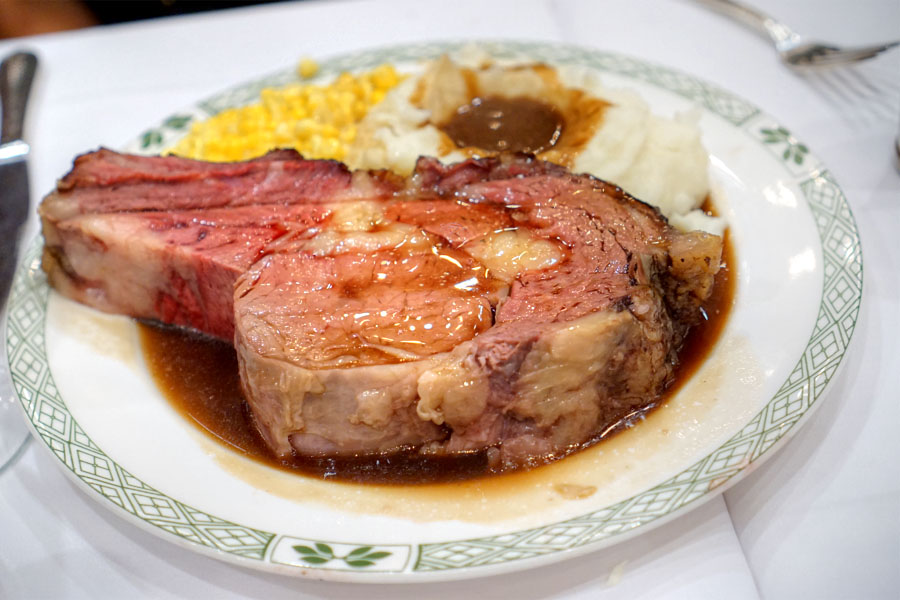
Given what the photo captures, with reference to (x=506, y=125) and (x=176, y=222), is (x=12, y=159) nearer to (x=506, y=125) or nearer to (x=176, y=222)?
(x=176, y=222)

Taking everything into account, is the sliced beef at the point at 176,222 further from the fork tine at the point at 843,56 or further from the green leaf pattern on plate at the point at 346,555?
the fork tine at the point at 843,56

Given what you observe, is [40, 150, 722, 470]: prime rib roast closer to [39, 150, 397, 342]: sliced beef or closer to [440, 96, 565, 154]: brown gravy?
[39, 150, 397, 342]: sliced beef

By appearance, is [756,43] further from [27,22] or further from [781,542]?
[27,22]

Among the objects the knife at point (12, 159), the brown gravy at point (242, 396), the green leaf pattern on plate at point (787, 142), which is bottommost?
the brown gravy at point (242, 396)

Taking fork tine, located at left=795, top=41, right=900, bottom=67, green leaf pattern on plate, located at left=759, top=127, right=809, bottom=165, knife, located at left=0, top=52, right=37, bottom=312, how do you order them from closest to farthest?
green leaf pattern on plate, located at left=759, top=127, right=809, bottom=165 → knife, located at left=0, top=52, right=37, bottom=312 → fork tine, located at left=795, top=41, right=900, bottom=67

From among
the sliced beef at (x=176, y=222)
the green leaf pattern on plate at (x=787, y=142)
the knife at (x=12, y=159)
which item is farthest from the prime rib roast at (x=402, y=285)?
the green leaf pattern on plate at (x=787, y=142)

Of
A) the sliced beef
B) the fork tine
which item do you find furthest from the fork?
the sliced beef

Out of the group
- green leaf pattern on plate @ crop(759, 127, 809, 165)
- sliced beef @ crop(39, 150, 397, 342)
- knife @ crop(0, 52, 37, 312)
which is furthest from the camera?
knife @ crop(0, 52, 37, 312)
